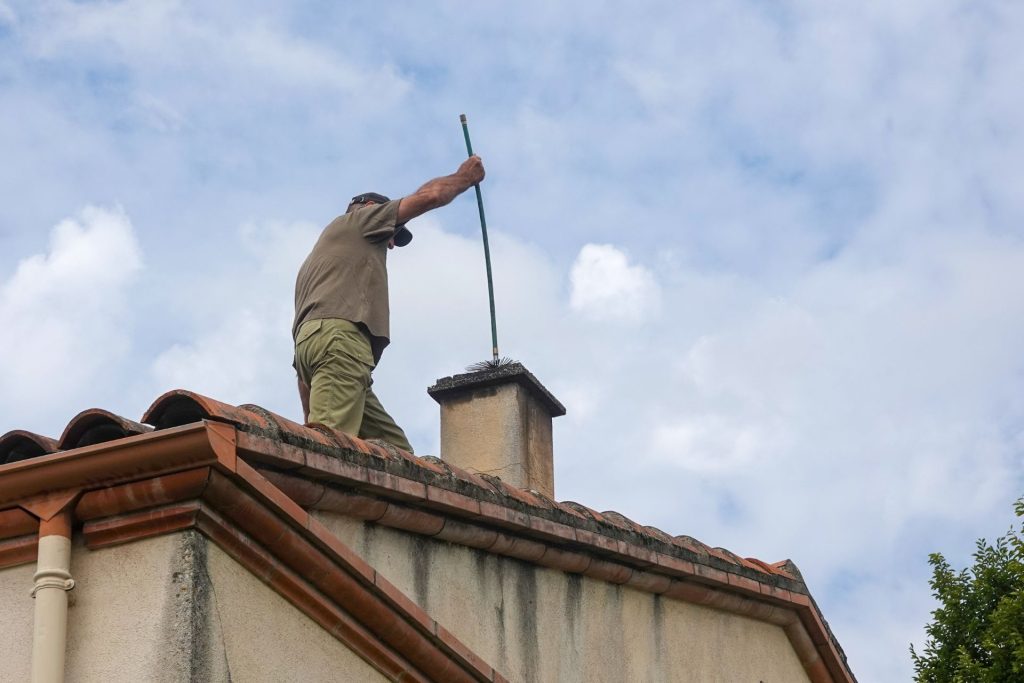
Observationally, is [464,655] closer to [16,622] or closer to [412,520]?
[412,520]

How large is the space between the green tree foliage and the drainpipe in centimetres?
1001

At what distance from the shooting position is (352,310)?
8328 millimetres

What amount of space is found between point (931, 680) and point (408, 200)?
298 inches

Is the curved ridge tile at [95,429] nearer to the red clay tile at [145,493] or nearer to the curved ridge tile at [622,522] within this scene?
the red clay tile at [145,493]

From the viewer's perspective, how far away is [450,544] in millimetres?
6289

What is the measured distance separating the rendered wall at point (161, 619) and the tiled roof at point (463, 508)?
43 cm

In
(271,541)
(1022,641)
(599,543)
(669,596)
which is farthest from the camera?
(1022,641)

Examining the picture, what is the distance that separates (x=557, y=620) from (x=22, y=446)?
262cm

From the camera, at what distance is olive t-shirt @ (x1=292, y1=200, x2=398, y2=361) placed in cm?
834

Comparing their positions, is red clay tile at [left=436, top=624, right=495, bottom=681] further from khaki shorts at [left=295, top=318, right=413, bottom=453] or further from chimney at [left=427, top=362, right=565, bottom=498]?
chimney at [left=427, top=362, right=565, bottom=498]

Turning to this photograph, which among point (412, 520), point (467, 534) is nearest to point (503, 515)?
point (467, 534)

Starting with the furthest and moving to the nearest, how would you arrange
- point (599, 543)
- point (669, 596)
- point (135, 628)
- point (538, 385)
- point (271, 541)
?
point (538, 385) → point (669, 596) → point (599, 543) → point (271, 541) → point (135, 628)

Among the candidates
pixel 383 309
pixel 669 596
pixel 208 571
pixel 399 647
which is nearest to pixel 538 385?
pixel 383 309

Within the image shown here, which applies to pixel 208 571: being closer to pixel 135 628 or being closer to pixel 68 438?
pixel 135 628
